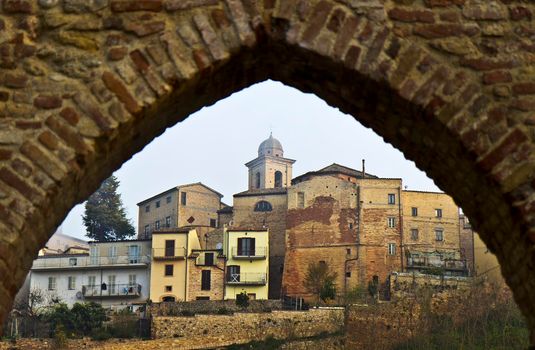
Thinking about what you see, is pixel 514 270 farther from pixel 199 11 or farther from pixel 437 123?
pixel 199 11

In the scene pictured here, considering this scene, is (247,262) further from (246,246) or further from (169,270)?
(169,270)

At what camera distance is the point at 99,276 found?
58.9m

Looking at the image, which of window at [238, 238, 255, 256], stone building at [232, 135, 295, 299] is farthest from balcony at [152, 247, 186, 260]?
stone building at [232, 135, 295, 299]

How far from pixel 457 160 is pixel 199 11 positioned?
1335mm

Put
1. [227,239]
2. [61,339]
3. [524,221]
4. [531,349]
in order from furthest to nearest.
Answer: [227,239] < [61,339] < [531,349] < [524,221]

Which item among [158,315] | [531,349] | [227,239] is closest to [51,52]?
[531,349]

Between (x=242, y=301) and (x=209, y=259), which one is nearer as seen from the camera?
(x=242, y=301)

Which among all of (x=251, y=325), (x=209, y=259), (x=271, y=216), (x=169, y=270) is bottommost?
(x=251, y=325)

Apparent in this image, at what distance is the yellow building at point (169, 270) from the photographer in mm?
57156

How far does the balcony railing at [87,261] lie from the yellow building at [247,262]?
5.36 m

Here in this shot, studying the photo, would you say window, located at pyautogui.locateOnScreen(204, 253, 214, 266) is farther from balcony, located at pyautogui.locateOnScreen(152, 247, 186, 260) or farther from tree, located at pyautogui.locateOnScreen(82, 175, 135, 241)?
tree, located at pyautogui.locateOnScreen(82, 175, 135, 241)

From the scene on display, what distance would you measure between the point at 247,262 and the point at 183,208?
9184 millimetres

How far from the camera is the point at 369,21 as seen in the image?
411cm

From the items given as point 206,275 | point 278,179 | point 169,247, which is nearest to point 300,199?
point 206,275
